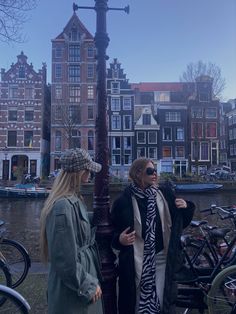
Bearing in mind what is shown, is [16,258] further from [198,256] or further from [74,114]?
[74,114]

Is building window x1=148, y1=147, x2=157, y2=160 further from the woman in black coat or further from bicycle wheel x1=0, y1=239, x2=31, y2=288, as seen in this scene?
the woman in black coat

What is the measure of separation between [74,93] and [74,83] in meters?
1.31

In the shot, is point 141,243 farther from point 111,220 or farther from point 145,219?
point 111,220

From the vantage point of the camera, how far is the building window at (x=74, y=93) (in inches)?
1654

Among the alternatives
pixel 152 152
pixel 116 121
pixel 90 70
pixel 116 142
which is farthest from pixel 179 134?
pixel 90 70

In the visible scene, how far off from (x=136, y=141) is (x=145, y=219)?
130ft

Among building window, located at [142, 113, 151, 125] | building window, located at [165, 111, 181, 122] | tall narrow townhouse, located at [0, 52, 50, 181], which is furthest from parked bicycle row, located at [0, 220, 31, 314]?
building window, located at [165, 111, 181, 122]

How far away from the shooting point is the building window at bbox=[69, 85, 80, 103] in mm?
42000

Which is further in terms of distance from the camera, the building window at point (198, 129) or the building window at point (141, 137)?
the building window at point (141, 137)

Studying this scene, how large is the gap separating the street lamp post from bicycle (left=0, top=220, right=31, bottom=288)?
6.40 ft

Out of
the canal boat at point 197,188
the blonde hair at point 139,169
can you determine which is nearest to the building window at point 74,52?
the canal boat at point 197,188

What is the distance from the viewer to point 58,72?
42031 mm

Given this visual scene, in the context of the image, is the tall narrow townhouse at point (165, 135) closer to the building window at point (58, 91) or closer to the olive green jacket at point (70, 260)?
the building window at point (58, 91)

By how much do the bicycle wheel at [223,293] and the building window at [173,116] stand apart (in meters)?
40.5
